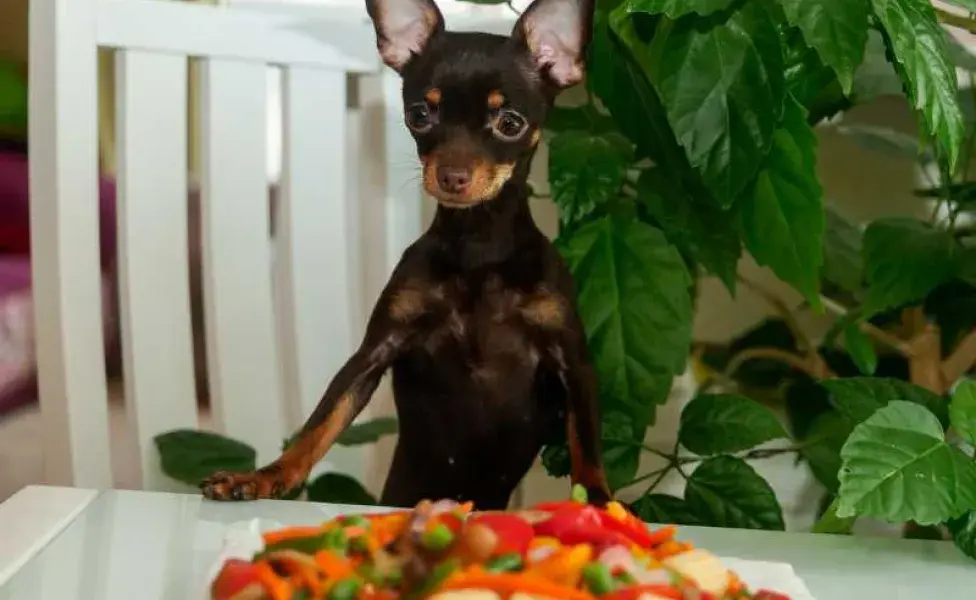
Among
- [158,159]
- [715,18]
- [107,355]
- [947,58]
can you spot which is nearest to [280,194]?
[158,159]

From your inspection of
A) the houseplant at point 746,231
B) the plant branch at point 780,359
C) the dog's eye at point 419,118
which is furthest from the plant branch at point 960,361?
the dog's eye at point 419,118

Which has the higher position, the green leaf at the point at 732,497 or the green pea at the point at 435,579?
the green pea at the point at 435,579

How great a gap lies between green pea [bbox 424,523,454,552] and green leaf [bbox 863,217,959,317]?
0.47m

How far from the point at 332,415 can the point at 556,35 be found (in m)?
0.27

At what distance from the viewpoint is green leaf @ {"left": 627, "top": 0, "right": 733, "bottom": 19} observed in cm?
60

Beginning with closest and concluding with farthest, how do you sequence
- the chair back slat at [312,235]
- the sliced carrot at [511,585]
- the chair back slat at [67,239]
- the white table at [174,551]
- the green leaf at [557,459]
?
the sliced carrot at [511,585]
the white table at [174,551]
the green leaf at [557,459]
the chair back slat at [67,239]
the chair back slat at [312,235]

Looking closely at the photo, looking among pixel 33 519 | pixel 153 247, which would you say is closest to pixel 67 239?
pixel 153 247

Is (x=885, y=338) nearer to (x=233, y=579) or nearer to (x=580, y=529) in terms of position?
(x=580, y=529)

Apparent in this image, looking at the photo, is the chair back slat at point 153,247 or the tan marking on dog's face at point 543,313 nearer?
the tan marking on dog's face at point 543,313

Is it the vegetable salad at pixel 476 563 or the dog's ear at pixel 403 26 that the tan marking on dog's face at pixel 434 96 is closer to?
the dog's ear at pixel 403 26

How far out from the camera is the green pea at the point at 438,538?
418 millimetres

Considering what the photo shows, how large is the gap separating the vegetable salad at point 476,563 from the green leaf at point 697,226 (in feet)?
1.08

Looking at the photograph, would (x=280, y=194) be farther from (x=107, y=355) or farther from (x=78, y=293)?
(x=107, y=355)

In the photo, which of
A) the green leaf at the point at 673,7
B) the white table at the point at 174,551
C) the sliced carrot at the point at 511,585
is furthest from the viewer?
the green leaf at the point at 673,7
